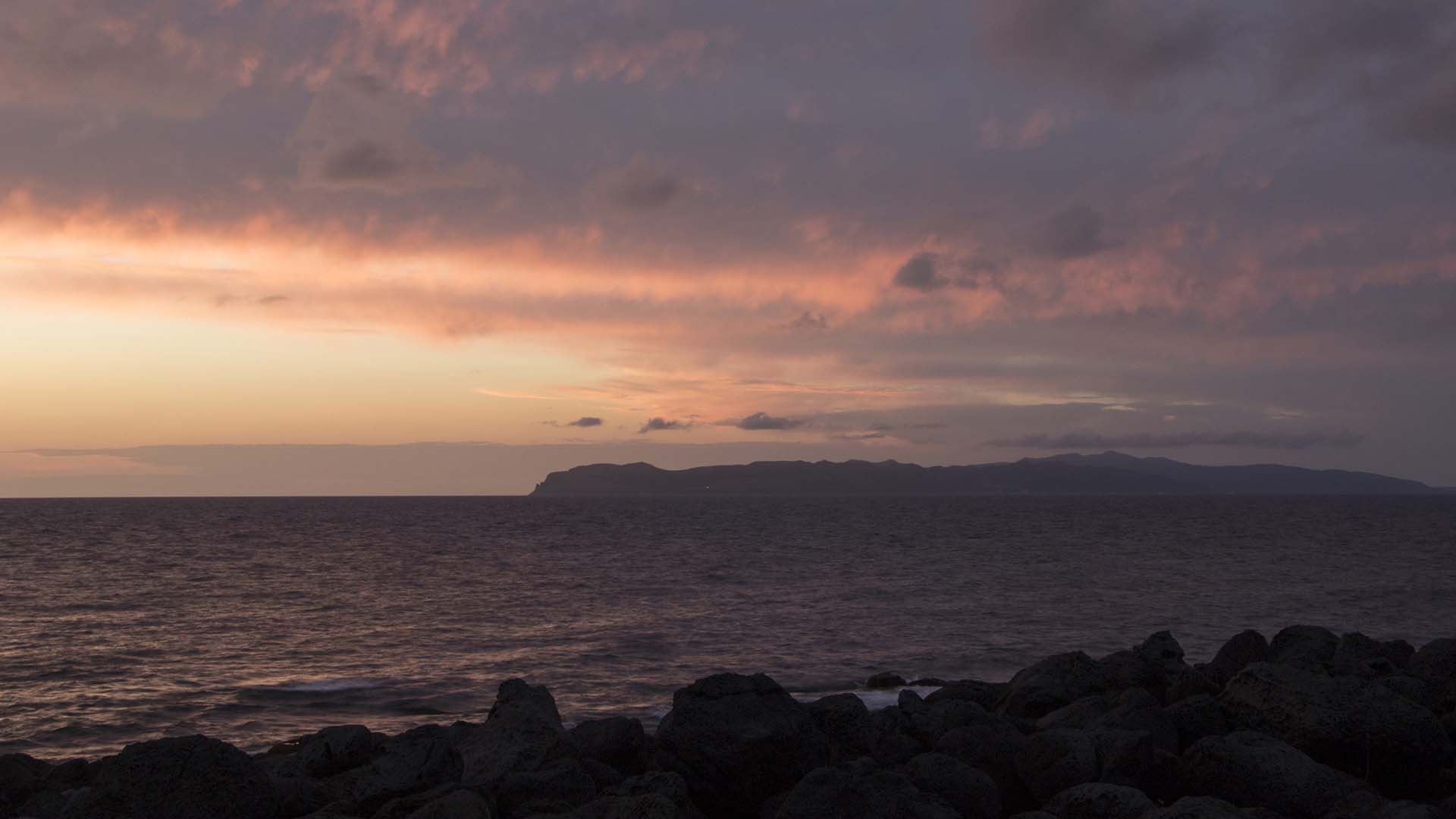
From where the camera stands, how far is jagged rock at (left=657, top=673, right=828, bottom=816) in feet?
40.2

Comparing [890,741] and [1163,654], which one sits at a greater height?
[1163,654]

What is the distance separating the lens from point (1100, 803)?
34.7 feet

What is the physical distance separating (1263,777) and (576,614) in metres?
30.3

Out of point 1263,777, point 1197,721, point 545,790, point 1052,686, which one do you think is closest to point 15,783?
point 545,790

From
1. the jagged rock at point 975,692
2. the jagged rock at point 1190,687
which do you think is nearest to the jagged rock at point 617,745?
the jagged rock at point 975,692

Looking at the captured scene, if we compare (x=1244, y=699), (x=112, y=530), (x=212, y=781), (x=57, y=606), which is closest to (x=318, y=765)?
(x=212, y=781)

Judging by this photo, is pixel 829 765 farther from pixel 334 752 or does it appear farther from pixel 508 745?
pixel 334 752

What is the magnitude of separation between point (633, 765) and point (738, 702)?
2.41 metres

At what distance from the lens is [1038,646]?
31.9m

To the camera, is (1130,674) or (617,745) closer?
(617,745)

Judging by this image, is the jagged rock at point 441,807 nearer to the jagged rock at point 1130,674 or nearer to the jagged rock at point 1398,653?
the jagged rock at point 1130,674

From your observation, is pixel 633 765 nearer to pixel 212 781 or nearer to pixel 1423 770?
pixel 212 781

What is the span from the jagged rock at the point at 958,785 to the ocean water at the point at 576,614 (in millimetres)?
11215

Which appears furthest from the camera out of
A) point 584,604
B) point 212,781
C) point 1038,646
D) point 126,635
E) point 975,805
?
point 584,604
